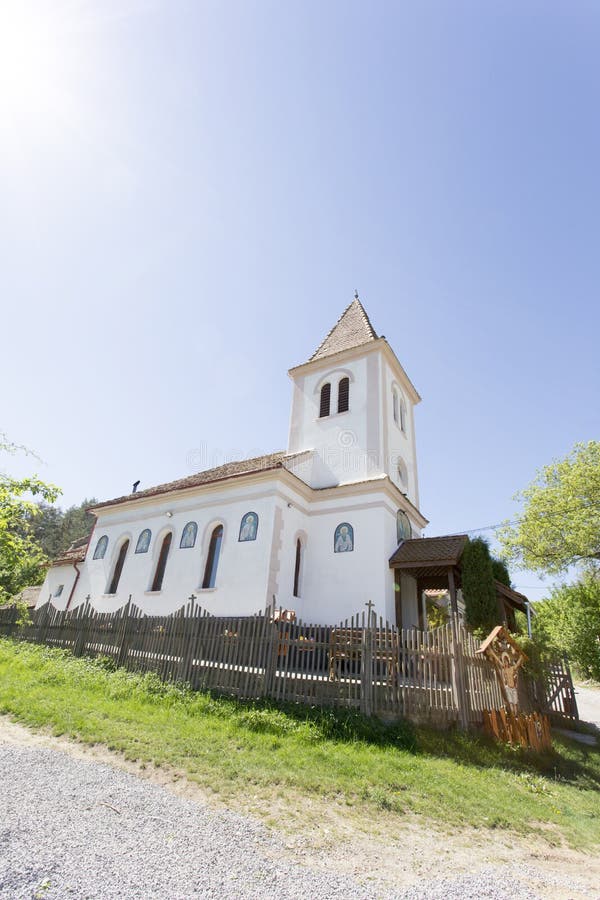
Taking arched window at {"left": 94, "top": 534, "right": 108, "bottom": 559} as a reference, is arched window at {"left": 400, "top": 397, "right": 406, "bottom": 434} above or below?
above

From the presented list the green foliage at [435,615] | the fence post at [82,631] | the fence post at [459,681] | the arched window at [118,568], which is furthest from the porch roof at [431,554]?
the arched window at [118,568]

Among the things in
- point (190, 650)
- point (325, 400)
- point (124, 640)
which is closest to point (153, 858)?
point (190, 650)

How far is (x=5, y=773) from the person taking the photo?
5.34 metres

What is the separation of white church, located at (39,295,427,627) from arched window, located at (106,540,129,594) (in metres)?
0.05

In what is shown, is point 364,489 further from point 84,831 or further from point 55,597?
point 55,597

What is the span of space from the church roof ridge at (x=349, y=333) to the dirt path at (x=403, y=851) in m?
16.4

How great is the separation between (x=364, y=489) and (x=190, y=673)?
27.0 feet

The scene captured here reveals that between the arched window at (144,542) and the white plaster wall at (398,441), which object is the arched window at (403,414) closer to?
Answer: the white plaster wall at (398,441)

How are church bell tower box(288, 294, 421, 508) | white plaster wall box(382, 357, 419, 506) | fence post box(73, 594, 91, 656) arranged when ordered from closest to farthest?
1. fence post box(73, 594, 91, 656)
2. church bell tower box(288, 294, 421, 508)
3. white plaster wall box(382, 357, 419, 506)

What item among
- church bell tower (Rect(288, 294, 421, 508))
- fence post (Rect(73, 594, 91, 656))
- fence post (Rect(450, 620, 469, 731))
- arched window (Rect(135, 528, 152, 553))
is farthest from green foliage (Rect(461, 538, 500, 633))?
arched window (Rect(135, 528, 152, 553))

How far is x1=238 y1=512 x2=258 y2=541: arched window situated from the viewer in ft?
48.9

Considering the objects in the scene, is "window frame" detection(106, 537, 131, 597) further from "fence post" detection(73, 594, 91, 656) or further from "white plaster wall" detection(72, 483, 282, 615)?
"fence post" detection(73, 594, 91, 656)

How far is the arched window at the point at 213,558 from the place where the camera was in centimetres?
1563

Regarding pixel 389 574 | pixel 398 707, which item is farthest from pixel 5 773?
pixel 389 574
